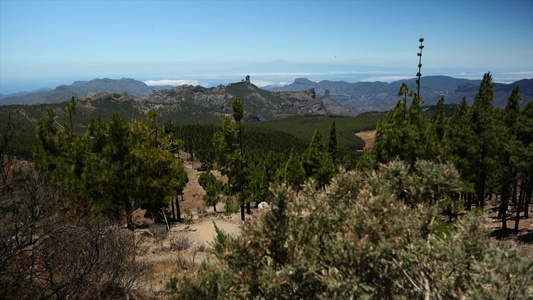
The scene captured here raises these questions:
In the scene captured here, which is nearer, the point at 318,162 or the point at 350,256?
the point at 350,256

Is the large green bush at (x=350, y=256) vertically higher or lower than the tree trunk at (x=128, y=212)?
higher

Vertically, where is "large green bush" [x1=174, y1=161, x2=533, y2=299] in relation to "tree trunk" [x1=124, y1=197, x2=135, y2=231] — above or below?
above

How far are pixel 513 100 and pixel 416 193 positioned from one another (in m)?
33.1

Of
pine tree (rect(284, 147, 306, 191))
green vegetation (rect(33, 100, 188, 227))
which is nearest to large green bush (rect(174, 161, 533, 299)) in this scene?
green vegetation (rect(33, 100, 188, 227))

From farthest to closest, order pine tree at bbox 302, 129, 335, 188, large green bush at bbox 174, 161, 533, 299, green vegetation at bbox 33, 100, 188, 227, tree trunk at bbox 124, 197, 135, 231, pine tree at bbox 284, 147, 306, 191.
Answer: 1. pine tree at bbox 284, 147, 306, 191
2. pine tree at bbox 302, 129, 335, 188
3. tree trunk at bbox 124, 197, 135, 231
4. green vegetation at bbox 33, 100, 188, 227
5. large green bush at bbox 174, 161, 533, 299

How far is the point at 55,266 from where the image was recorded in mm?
9023

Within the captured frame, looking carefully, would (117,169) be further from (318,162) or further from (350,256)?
(318,162)

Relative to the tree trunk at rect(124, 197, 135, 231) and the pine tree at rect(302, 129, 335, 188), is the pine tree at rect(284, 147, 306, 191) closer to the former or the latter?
the pine tree at rect(302, 129, 335, 188)

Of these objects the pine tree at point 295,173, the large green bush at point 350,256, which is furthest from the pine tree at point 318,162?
the large green bush at point 350,256

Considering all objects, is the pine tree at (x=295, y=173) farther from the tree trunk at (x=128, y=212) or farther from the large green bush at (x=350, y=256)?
the large green bush at (x=350, y=256)

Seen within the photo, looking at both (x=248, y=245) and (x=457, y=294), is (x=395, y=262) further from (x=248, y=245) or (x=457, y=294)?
(x=248, y=245)

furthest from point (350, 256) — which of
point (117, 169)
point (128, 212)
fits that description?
point (128, 212)

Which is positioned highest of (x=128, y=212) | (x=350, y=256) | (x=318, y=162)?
(x=350, y=256)

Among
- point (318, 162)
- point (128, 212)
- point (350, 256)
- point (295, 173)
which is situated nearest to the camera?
point (350, 256)
